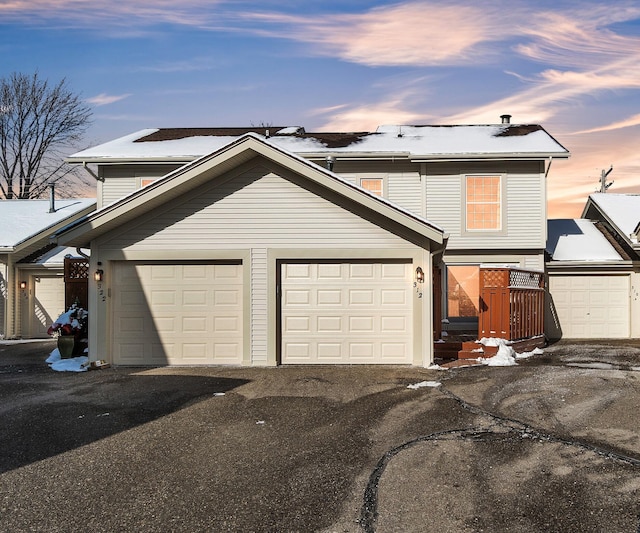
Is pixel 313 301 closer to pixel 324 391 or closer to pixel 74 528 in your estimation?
pixel 324 391

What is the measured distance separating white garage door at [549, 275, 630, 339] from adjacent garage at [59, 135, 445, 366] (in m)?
8.68

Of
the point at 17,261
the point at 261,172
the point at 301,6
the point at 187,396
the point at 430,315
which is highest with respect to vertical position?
the point at 301,6

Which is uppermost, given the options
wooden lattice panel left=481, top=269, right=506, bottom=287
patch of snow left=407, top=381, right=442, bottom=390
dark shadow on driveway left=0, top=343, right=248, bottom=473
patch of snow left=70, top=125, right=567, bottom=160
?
patch of snow left=70, top=125, right=567, bottom=160

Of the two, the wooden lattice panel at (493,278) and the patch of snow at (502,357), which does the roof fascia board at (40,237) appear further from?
the patch of snow at (502,357)

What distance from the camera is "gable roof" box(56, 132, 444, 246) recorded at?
1191 cm

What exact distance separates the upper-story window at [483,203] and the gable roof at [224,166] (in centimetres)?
698

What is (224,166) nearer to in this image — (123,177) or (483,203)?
(123,177)

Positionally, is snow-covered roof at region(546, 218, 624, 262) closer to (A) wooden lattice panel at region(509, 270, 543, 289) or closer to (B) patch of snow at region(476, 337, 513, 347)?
(A) wooden lattice panel at region(509, 270, 543, 289)

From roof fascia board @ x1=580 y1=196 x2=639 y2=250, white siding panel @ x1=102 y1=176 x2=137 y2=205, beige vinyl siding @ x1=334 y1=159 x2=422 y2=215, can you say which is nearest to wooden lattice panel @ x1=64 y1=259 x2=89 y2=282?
white siding panel @ x1=102 y1=176 x2=137 y2=205

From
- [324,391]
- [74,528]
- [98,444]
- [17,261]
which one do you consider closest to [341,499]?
[74,528]

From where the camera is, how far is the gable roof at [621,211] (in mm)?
18952

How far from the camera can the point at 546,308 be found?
1905 centimetres

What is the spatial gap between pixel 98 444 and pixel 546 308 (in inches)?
630

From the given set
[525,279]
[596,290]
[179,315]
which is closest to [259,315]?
[179,315]
